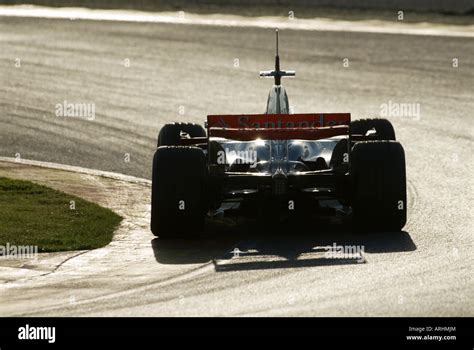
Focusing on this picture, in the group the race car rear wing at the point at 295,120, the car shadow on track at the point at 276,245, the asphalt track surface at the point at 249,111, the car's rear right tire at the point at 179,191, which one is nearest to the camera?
the asphalt track surface at the point at 249,111

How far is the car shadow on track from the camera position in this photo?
15211 millimetres

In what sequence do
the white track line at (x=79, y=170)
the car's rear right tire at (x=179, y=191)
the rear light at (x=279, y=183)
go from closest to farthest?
the rear light at (x=279, y=183) → the car's rear right tire at (x=179, y=191) → the white track line at (x=79, y=170)

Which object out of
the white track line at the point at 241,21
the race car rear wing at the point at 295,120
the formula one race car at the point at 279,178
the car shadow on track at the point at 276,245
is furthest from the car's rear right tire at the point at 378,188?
the white track line at the point at 241,21

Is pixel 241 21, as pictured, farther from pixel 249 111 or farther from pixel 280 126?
pixel 280 126

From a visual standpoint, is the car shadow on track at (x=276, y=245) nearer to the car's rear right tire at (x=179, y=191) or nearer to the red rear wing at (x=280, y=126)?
the car's rear right tire at (x=179, y=191)

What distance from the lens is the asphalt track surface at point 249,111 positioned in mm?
13461

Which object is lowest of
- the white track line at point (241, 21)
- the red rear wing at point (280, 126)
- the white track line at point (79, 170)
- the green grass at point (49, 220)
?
the green grass at point (49, 220)

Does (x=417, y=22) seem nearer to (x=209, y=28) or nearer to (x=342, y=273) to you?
(x=209, y=28)

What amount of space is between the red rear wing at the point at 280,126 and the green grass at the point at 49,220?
72.9 inches

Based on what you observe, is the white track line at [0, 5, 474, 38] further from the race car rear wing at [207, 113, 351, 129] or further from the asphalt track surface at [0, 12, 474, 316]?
the race car rear wing at [207, 113, 351, 129]
